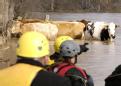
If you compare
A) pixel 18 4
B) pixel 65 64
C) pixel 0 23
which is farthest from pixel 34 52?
pixel 18 4

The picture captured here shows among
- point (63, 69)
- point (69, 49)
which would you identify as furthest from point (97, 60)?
point (63, 69)

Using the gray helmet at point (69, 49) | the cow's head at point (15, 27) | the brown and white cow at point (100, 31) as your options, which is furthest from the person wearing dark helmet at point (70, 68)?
the brown and white cow at point (100, 31)

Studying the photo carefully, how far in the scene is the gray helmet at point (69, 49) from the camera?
4.77 m

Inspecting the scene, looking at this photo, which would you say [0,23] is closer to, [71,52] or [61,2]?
[71,52]

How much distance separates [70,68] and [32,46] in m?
0.94

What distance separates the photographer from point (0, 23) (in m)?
19.0

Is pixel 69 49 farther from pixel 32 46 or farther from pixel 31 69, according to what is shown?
pixel 31 69

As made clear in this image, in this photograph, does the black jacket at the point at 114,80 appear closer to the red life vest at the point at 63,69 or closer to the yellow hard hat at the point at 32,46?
the red life vest at the point at 63,69

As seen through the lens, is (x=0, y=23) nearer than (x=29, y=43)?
No

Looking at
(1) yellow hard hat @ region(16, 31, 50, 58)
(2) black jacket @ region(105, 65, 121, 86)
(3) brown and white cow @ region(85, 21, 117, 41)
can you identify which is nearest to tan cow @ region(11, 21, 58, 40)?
(3) brown and white cow @ region(85, 21, 117, 41)

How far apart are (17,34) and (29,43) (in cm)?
2160

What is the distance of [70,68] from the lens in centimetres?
436

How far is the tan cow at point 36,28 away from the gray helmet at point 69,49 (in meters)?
19.9

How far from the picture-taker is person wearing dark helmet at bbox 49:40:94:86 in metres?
4.26
